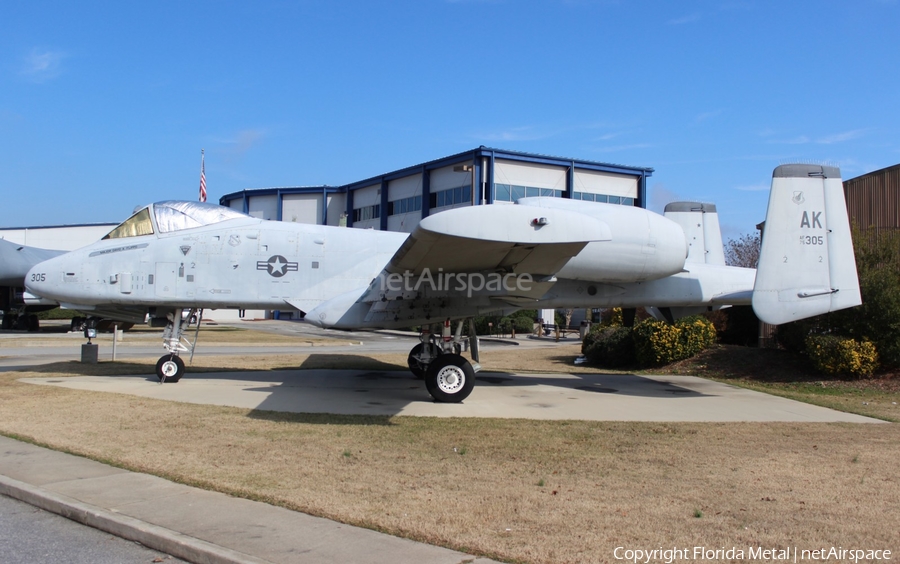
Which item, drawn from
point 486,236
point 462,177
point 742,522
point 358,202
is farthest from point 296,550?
point 358,202

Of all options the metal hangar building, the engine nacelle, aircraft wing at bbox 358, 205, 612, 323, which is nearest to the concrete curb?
aircraft wing at bbox 358, 205, 612, 323

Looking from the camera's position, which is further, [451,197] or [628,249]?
[451,197]

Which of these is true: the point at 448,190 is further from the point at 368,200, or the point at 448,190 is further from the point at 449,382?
the point at 449,382

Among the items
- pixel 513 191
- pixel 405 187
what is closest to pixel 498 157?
pixel 513 191

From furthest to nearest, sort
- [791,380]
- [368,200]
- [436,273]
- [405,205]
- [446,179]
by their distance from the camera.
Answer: [368,200] < [405,205] < [446,179] < [791,380] < [436,273]

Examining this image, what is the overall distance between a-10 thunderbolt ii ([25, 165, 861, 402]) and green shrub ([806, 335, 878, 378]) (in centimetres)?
293

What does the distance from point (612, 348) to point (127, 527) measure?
1699 centimetres

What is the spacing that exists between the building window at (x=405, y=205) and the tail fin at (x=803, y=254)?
32440 millimetres

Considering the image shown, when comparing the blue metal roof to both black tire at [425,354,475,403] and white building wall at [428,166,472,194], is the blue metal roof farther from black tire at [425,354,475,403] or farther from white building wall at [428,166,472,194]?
black tire at [425,354,475,403]

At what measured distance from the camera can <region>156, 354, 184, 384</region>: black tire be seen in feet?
43.1

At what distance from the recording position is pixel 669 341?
18609mm

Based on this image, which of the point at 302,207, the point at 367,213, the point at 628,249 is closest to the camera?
the point at 628,249

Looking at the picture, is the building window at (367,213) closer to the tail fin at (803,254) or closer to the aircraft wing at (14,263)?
the aircraft wing at (14,263)

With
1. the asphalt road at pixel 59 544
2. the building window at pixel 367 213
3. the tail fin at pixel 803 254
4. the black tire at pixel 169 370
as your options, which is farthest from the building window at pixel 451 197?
the asphalt road at pixel 59 544
